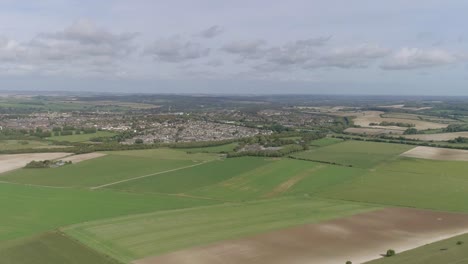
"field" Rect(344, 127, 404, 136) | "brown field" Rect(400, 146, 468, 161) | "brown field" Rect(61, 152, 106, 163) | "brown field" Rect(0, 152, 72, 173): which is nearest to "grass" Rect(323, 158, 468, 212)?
"brown field" Rect(400, 146, 468, 161)

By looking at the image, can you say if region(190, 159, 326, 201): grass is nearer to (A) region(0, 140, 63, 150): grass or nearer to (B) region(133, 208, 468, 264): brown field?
(B) region(133, 208, 468, 264): brown field

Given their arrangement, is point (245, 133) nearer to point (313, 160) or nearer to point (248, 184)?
point (313, 160)

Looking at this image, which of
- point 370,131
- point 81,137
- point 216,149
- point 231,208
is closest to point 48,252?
point 231,208

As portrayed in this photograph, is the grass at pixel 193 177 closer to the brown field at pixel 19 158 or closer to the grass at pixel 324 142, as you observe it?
the brown field at pixel 19 158

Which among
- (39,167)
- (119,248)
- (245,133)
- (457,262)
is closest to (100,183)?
(39,167)

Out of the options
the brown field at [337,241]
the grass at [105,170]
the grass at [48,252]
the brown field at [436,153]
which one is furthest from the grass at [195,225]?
the brown field at [436,153]
